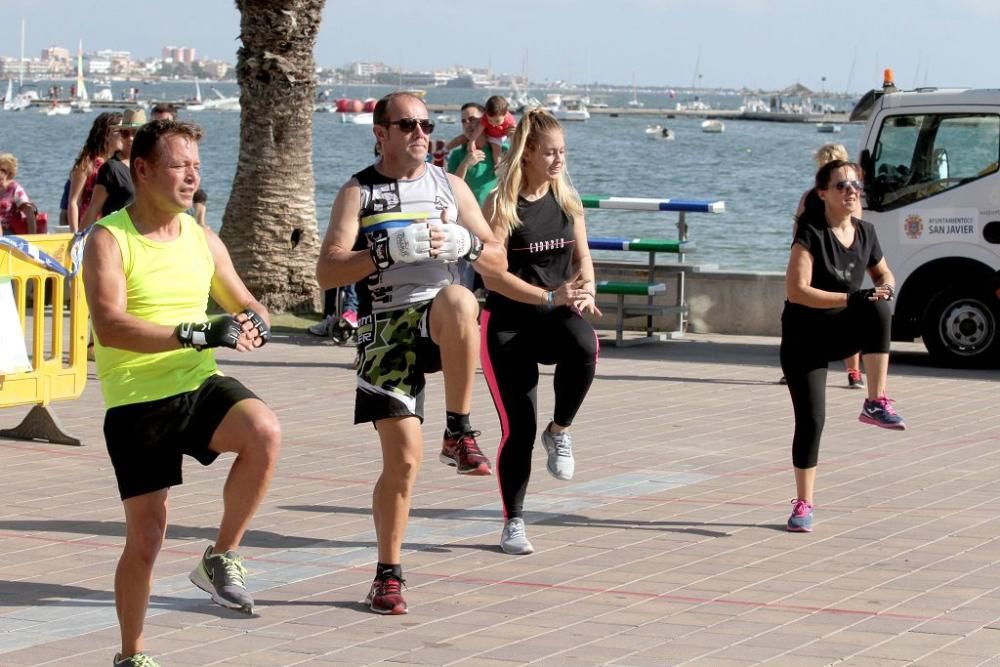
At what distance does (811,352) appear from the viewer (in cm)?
766

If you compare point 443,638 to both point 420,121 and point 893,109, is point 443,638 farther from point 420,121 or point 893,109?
point 893,109

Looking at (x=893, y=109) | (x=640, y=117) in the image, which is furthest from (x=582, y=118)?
(x=893, y=109)

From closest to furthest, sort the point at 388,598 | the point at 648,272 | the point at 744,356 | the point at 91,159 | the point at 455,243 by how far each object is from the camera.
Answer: the point at 455,243 < the point at 388,598 < the point at 91,159 < the point at 744,356 < the point at 648,272

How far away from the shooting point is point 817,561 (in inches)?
278

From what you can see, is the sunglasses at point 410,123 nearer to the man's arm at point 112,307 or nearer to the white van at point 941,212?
the man's arm at point 112,307

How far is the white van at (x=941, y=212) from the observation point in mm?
13812

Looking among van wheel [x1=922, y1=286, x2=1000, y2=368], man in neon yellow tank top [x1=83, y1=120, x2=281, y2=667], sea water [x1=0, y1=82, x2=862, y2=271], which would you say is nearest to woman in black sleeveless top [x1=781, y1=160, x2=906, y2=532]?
man in neon yellow tank top [x1=83, y1=120, x2=281, y2=667]

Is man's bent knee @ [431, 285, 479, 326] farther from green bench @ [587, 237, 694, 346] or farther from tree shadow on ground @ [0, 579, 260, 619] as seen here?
green bench @ [587, 237, 694, 346]

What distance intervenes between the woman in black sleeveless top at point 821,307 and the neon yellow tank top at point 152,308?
3.05 m

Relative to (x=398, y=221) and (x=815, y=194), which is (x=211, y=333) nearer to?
(x=398, y=221)

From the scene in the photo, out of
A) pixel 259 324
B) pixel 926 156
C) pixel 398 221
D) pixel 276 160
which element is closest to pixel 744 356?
pixel 926 156

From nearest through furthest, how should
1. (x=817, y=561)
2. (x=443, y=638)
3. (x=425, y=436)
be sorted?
(x=443, y=638) → (x=817, y=561) → (x=425, y=436)

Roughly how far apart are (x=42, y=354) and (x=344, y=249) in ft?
14.1

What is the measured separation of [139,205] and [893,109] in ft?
32.7
